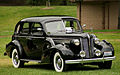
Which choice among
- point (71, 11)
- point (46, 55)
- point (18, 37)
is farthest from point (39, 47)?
point (71, 11)

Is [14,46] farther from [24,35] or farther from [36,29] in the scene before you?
[36,29]

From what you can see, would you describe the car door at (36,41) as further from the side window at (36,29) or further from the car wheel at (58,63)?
the car wheel at (58,63)

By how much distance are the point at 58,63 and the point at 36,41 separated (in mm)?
1570

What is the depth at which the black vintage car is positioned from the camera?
13.6m

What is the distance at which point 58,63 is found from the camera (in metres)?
13.6

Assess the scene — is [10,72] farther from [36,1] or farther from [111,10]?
[36,1]

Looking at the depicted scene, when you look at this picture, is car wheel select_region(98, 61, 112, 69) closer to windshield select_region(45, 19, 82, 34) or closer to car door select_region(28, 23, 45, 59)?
windshield select_region(45, 19, 82, 34)

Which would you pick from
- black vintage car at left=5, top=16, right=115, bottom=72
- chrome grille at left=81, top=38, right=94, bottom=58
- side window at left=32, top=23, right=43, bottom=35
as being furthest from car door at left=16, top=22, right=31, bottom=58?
chrome grille at left=81, top=38, right=94, bottom=58

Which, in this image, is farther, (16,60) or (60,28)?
(16,60)

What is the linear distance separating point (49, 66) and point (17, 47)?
137 cm

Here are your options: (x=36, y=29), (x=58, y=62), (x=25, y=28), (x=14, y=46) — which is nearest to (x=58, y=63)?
(x=58, y=62)

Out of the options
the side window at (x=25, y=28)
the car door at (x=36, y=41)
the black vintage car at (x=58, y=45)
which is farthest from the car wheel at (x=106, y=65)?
the side window at (x=25, y=28)

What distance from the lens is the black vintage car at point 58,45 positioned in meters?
13.6

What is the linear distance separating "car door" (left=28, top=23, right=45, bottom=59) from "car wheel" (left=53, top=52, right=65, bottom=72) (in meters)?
0.99
